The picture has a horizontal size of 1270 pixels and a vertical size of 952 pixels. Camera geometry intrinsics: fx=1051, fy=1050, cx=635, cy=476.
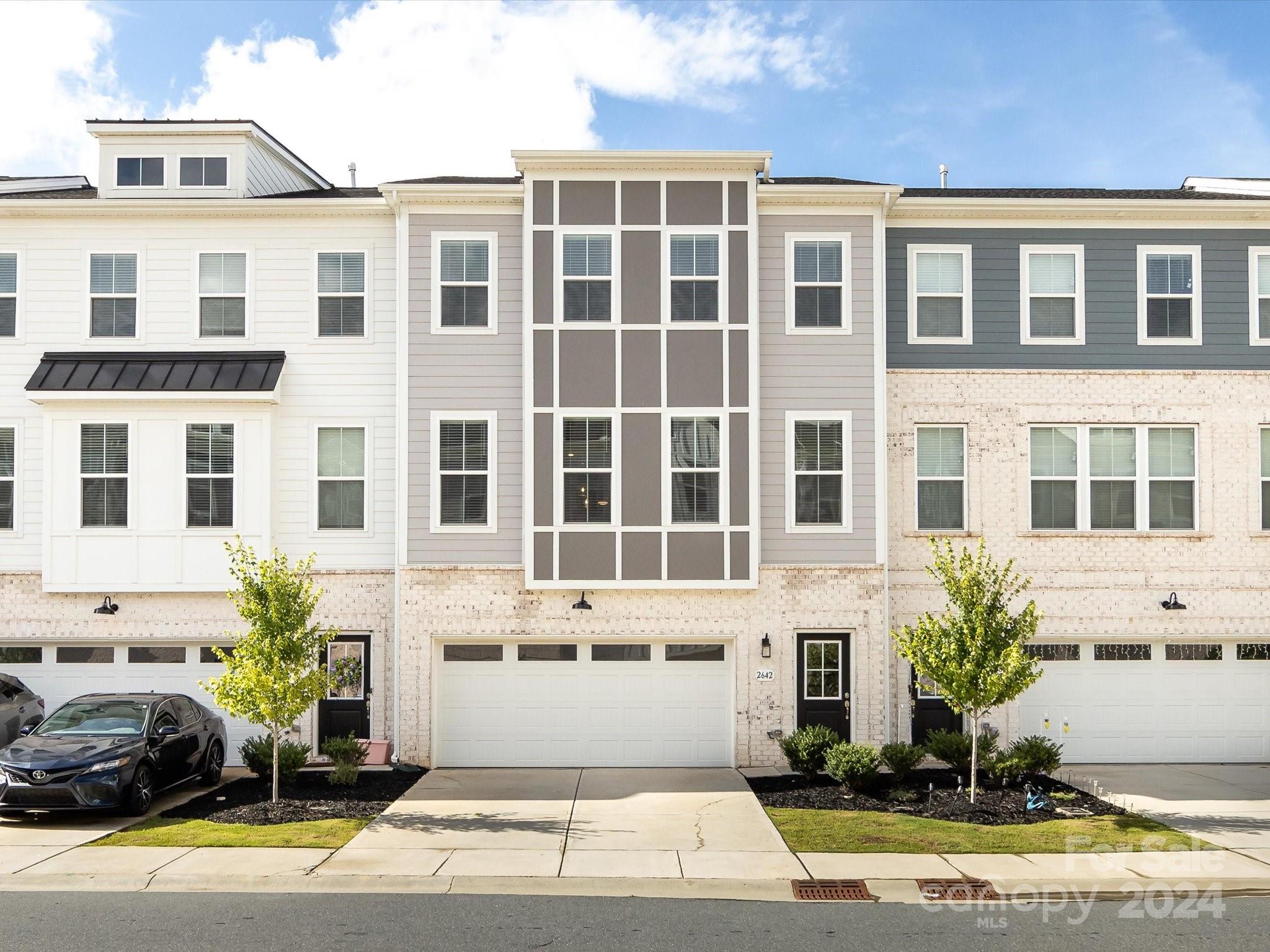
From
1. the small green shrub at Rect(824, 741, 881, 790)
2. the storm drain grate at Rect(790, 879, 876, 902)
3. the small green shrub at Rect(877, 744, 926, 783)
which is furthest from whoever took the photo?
the small green shrub at Rect(877, 744, 926, 783)

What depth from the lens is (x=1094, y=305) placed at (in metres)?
17.8

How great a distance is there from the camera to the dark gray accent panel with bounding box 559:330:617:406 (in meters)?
16.9

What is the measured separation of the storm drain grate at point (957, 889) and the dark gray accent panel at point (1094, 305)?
938 centimetres

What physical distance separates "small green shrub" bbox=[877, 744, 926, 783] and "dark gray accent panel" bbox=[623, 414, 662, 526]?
490 centimetres

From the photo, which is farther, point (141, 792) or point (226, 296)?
point (226, 296)

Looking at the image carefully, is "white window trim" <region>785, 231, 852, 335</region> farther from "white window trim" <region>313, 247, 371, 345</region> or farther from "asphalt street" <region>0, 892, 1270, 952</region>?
"asphalt street" <region>0, 892, 1270, 952</region>

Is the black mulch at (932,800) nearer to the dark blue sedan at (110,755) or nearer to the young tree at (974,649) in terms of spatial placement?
the young tree at (974,649)

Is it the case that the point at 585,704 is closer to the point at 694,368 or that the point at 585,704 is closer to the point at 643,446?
the point at 643,446

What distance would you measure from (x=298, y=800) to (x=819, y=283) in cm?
1114

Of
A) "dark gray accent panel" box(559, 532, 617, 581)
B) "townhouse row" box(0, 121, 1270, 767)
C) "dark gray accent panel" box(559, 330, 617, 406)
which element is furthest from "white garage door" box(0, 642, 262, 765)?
"dark gray accent panel" box(559, 330, 617, 406)

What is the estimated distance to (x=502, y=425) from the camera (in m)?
17.1

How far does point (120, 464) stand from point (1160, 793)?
1673cm

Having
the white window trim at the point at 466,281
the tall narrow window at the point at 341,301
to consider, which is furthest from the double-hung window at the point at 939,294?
the tall narrow window at the point at 341,301

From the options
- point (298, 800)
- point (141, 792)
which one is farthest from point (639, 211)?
point (141, 792)
